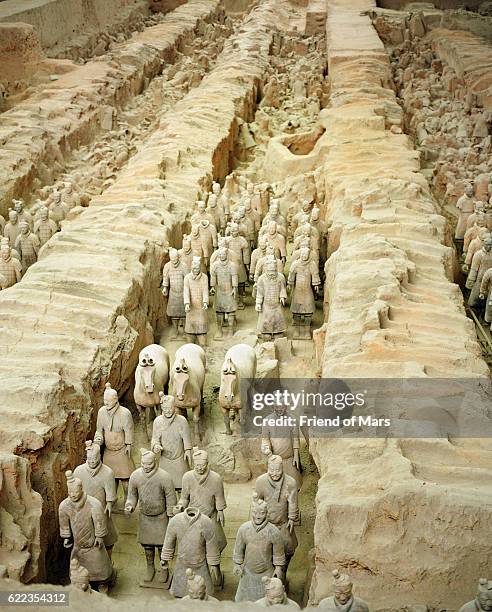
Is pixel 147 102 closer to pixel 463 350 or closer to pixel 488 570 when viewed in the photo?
pixel 463 350

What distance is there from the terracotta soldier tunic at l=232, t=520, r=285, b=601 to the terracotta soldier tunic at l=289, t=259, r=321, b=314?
3657mm

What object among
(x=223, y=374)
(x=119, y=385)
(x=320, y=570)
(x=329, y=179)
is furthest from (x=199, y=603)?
(x=329, y=179)

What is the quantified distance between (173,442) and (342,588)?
2.28 metres

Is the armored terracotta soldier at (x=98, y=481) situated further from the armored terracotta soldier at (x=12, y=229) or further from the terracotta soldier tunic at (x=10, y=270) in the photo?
the armored terracotta soldier at (x=12, y=229)

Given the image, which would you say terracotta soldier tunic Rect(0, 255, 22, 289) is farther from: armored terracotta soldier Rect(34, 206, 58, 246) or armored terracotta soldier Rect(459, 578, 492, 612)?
armored terracotta soldier Rect(459, 578, 492, 612)

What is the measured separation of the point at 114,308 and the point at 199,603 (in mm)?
3435

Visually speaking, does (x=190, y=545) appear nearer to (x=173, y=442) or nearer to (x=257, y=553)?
(x=257, y=553)

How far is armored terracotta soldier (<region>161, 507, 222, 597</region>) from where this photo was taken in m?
5.14

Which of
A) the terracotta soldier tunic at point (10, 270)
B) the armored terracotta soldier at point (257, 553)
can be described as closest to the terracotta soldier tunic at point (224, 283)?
the terracotta soldier tunic at point (10, 270)

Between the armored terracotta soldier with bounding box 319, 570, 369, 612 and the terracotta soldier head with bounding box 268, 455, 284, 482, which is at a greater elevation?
the armored terracotta soldier with bounding box 319, 570, 369, 612

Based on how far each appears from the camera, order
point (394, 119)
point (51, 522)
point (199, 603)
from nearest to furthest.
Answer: point (199, 603) < point (51, 522) < point (394, 119)

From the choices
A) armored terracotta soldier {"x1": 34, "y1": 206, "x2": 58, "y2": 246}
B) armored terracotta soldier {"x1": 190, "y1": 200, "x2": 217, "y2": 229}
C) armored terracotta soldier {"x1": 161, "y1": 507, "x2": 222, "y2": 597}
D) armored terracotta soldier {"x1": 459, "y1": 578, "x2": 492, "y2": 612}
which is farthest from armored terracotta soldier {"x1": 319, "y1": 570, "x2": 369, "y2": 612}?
armored terracotta soldier {"x1": 34, "y1": 206, "x2": 58, "y2": 246}

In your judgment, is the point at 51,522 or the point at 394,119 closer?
the point at 51,522

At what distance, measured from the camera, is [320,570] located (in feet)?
15.2
